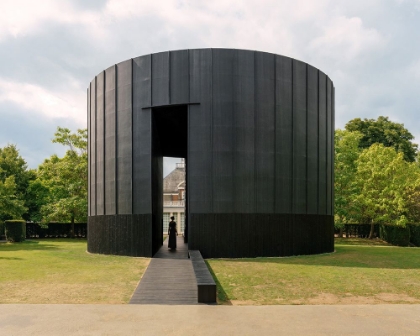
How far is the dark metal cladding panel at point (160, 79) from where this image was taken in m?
17.2

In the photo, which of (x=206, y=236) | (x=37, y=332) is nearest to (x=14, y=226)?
(x=206, y=236)

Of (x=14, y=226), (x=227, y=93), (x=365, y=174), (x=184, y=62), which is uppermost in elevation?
(x=184, y=62)

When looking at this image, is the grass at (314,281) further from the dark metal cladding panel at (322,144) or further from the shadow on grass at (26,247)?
the shadow on grass at (26,247)

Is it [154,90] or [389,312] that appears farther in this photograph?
[154,90]

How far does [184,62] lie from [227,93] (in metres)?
2.33

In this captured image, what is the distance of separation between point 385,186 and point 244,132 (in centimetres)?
1861

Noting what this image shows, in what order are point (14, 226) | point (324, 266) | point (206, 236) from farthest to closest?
point (14, 226), point (206, 236), point (324, 266)

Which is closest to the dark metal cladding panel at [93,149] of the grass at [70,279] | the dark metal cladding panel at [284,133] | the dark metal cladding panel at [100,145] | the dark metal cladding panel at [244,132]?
the dark metal cladding panel at [100,145]

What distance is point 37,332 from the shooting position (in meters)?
6.27

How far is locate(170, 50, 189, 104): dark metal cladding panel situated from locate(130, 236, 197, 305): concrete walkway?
706 cm

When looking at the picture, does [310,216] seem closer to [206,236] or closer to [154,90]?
[206,236]

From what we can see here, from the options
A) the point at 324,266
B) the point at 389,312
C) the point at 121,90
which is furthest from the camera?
the point at 121,90

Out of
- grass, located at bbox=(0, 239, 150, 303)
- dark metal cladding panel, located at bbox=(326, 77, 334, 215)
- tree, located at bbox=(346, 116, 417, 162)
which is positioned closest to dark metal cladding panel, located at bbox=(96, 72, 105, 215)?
grass, located at bbox=(0, 239, 150, 303)

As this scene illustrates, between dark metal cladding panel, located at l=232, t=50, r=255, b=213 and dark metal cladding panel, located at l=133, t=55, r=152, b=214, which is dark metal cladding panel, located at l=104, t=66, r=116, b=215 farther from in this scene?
dark metal cladding panel, located at l=232, t=50, r=255, b=213
